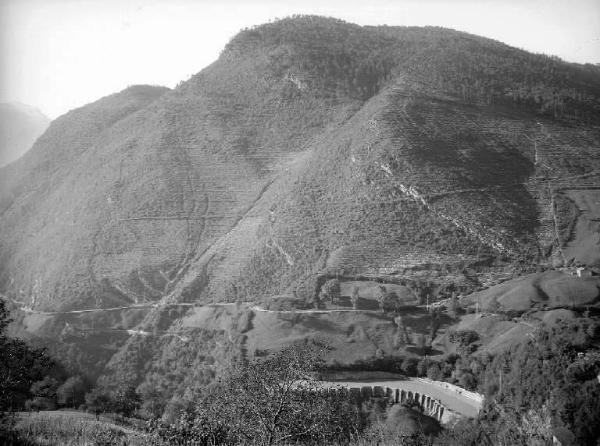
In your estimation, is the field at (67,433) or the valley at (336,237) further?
the valley at (336,237)

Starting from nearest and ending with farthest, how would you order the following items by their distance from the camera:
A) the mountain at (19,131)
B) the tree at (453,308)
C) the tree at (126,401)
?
the tree at (126,401) < the tree at (453,308) < the mountain at (19,131)

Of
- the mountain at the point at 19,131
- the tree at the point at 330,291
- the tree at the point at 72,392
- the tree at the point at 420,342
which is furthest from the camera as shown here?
the mountain at the point at 19,131

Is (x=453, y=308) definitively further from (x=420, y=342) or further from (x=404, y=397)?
(x=404, y=397)

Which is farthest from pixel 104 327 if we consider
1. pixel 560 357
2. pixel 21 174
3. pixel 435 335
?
pixel 21 174

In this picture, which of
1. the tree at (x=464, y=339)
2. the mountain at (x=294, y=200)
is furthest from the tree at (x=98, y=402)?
the tree at (x=464, y=339)

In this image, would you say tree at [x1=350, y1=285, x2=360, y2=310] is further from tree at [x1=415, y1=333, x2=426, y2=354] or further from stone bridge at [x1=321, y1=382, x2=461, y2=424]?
stone bridge at [x1=321, y1=382, x2=461, y2=424]

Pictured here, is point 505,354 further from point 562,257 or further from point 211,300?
point 211,300

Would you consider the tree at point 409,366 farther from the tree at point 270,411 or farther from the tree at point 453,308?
the tree at point 270,411
